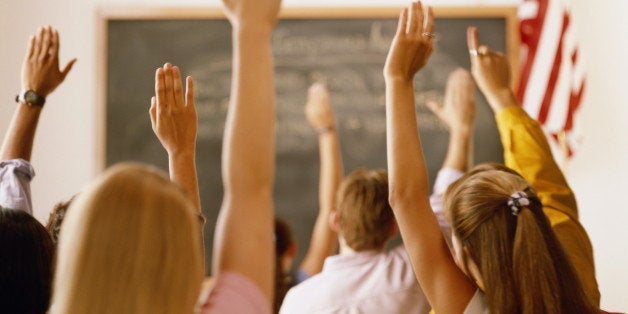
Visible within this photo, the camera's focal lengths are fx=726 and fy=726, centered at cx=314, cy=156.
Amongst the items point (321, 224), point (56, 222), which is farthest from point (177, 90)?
point (321, 224)

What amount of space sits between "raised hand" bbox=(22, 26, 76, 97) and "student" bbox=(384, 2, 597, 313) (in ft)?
2.58

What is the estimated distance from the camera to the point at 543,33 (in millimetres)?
3543

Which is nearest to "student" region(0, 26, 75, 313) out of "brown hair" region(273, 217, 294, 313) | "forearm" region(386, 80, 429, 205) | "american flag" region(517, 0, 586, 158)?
"forearm" region(386, 80, 429, 205)

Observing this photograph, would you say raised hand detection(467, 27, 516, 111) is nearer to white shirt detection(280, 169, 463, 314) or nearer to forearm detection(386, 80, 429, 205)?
white shirt detection(280, 169, 463, 314)

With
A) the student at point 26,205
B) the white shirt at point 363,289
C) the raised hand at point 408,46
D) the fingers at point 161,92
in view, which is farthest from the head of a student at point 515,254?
the student at point 26,205

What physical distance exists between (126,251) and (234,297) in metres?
0.14

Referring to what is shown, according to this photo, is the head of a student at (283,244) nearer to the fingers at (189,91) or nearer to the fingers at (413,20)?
the fingers at (189,91)

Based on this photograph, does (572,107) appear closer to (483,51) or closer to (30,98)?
(483,51)

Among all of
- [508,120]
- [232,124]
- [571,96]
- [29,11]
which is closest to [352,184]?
[508,120]

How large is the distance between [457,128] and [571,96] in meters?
1.46

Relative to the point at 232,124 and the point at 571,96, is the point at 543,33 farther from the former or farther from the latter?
the point at 232,124

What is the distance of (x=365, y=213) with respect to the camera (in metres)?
1.73

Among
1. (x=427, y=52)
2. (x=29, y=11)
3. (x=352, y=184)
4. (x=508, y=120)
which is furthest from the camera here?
(x=29, y=11)

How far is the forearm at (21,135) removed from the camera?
155 cm
